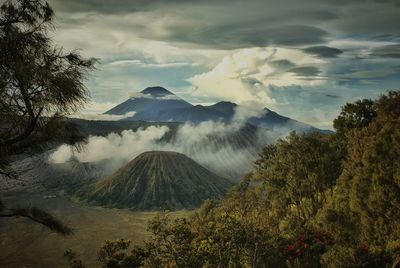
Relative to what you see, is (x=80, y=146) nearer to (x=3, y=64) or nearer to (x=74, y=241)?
(x=3, y=64)

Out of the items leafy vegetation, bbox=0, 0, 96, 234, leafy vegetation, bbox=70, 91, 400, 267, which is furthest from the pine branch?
leafy vegetation, bbox=70, 91, 400, 267

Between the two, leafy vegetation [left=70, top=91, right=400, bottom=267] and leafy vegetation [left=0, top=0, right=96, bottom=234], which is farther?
leafy vegetation [left=70, top=91, right=400, bottom=267]

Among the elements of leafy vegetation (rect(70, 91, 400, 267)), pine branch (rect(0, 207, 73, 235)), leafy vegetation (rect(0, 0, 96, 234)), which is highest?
leafy vegetation (rect(0, 0, 96, 234))

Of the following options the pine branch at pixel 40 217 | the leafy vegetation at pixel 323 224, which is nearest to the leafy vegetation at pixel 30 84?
the pine branch at pixel 40 217

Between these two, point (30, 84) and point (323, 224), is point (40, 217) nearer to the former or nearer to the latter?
point (30, 84)

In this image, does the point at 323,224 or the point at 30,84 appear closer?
the point at 30,84

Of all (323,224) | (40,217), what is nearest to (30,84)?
(40,217)

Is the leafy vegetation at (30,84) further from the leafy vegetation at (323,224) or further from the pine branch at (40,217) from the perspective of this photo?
the leafy vegetation at (323,224)

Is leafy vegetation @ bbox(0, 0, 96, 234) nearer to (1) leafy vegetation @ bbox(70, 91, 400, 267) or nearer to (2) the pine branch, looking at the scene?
(2) the pine branch

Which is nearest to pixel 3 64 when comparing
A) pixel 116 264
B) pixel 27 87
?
pixel 27 87
